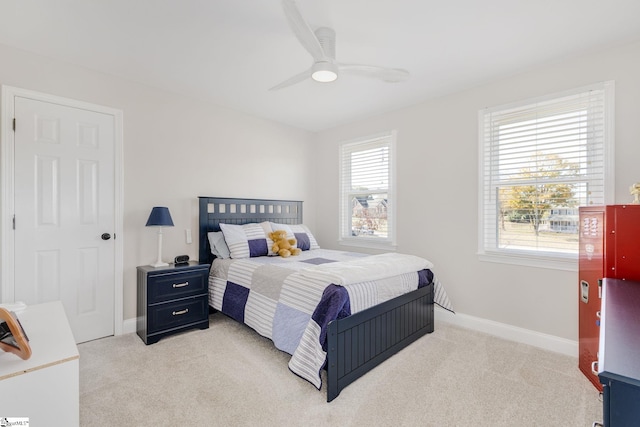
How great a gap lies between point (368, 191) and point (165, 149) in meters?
2.57

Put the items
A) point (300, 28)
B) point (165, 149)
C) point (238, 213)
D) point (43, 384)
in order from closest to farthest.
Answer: point (43, 384)
point (300, 28)
point (165, 149)
point (238, 213)

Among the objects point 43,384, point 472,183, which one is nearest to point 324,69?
point 472,183

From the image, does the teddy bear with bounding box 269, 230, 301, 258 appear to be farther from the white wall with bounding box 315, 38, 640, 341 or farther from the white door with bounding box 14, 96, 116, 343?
the white door with bounding box 14, 96, 116, 343

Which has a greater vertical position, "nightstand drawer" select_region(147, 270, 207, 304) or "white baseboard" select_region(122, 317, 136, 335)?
"nightstand drawer" select_region(147, 270, 207, 304)

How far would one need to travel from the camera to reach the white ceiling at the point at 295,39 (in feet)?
6.31

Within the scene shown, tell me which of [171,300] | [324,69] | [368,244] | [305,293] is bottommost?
[171,300]

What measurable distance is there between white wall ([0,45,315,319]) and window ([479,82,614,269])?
2.79 meters

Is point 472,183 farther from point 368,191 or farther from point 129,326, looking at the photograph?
point 129,326

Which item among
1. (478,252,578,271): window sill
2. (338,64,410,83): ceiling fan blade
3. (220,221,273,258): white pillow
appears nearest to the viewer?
(338,64,410,83): ceiling fan blade

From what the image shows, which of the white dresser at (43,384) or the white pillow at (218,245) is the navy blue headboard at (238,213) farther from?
the white dresser at (43,384)

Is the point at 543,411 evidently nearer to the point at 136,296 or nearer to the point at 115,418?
the point at 115,418

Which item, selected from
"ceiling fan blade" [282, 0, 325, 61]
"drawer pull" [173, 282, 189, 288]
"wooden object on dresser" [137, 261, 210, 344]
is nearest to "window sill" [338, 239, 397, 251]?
"wooden object on dresser" [137, 261, 210, 344]

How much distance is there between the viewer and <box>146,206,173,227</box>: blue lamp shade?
2.90m

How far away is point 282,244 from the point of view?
348 cm
